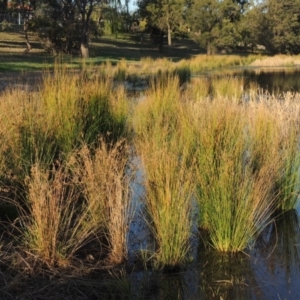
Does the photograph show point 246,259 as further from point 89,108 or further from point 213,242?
point 89,108

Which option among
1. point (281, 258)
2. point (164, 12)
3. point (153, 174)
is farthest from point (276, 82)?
Result: point (164, 12)

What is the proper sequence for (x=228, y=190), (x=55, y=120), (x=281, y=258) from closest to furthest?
(x=228, y=190), (x=281, y=258), (x=55, y=120)

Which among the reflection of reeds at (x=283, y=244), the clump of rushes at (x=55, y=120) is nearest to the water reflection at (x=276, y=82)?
the clump of rushes at (x=55, y=120)

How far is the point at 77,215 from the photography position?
13.8 ft

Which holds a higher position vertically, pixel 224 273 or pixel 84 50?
pixel 84 50

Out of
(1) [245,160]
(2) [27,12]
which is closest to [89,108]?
(1) [245,160]

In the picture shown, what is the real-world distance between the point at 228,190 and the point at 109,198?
966 mm

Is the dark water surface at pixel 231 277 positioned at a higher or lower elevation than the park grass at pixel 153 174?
lower

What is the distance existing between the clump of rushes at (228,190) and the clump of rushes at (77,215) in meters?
0.72

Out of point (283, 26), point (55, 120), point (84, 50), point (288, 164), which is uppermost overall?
point (283, 26)

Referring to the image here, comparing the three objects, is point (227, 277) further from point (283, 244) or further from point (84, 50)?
point (84, 50)

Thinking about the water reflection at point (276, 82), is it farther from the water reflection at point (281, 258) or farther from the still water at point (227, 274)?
the still water at point (227, 274)

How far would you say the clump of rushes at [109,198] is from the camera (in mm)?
3674

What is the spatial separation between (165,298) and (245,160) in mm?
1754
